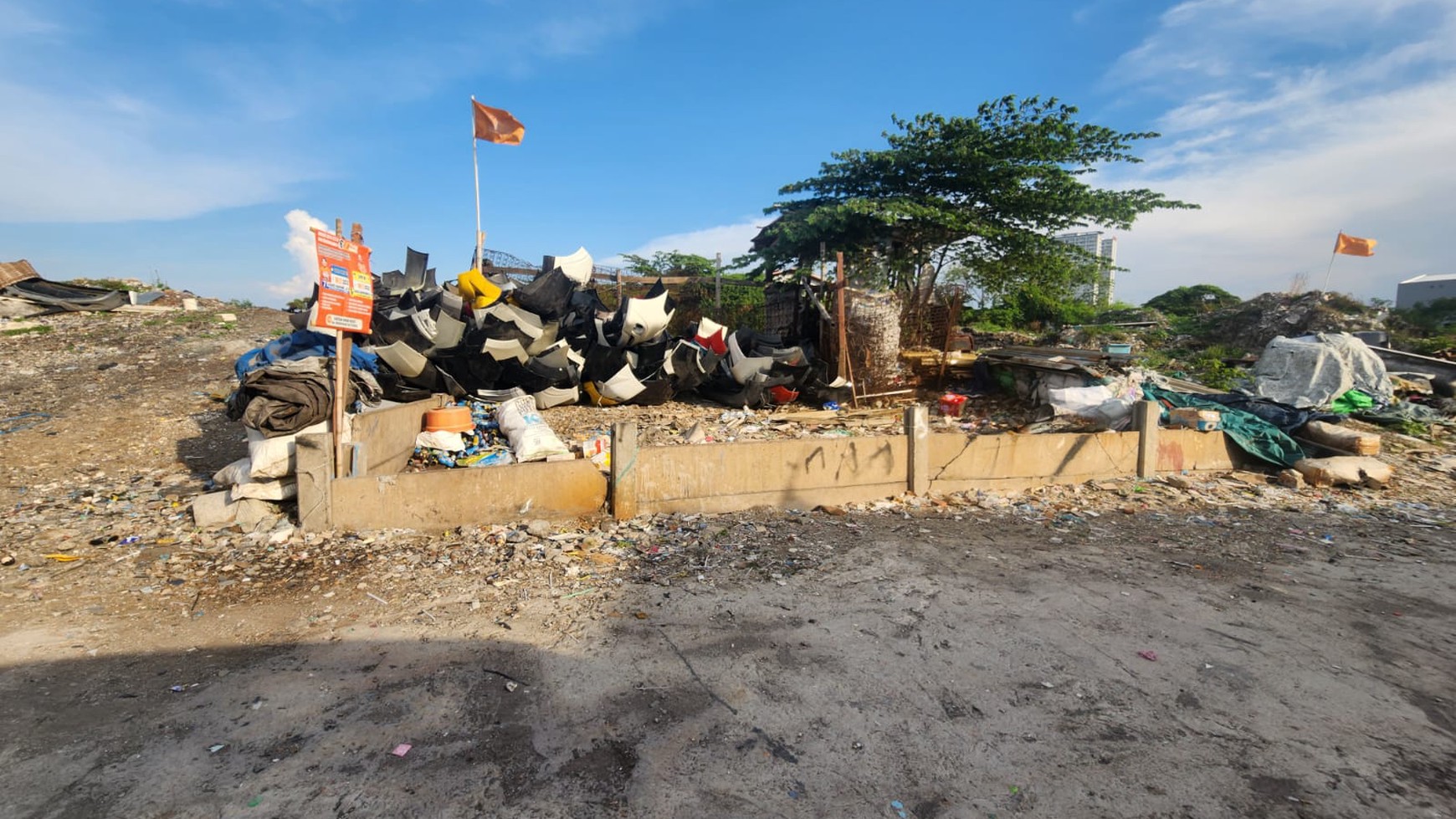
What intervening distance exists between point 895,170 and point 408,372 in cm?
1105

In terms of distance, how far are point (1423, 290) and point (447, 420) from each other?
1017 inches

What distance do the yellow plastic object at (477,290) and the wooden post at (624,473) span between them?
401cm

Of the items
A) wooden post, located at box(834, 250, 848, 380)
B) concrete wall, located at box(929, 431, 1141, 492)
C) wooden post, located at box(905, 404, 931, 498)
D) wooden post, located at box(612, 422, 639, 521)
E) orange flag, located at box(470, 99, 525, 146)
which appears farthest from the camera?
orange flag, located at box(470, 99, 525, 146)

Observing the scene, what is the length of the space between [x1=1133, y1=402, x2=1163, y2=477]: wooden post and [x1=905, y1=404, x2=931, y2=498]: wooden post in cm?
240

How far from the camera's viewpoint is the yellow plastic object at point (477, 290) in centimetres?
782

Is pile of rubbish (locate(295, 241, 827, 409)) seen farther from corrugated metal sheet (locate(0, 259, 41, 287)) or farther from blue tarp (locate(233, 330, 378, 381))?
corrugated metal sheet (locate(0, 259, 41, 287))

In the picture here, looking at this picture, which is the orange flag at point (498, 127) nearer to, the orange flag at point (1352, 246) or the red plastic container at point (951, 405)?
the red plastic container at point (951, 405)

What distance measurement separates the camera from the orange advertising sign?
166 inches

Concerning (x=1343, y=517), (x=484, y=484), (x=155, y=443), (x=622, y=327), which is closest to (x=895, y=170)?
(x=622, y=327)

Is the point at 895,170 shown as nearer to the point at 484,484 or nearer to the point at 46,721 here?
the point at 484,484

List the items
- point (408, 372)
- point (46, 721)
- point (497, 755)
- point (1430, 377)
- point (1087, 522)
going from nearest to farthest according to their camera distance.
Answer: point (497, 755) < point (46, 721) < point (1087, 522) < point (408, 372) < point (1430, 377)

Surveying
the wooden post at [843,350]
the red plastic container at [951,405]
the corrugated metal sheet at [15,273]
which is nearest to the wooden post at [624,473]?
the wooden post at [843,350]

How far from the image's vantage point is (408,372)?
6.74 metres

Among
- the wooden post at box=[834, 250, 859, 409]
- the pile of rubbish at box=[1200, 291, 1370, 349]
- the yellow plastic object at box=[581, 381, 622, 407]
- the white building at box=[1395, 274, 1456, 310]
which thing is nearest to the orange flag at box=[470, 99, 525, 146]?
the yellow plastic object at box=[581, 381, 622, 407]
